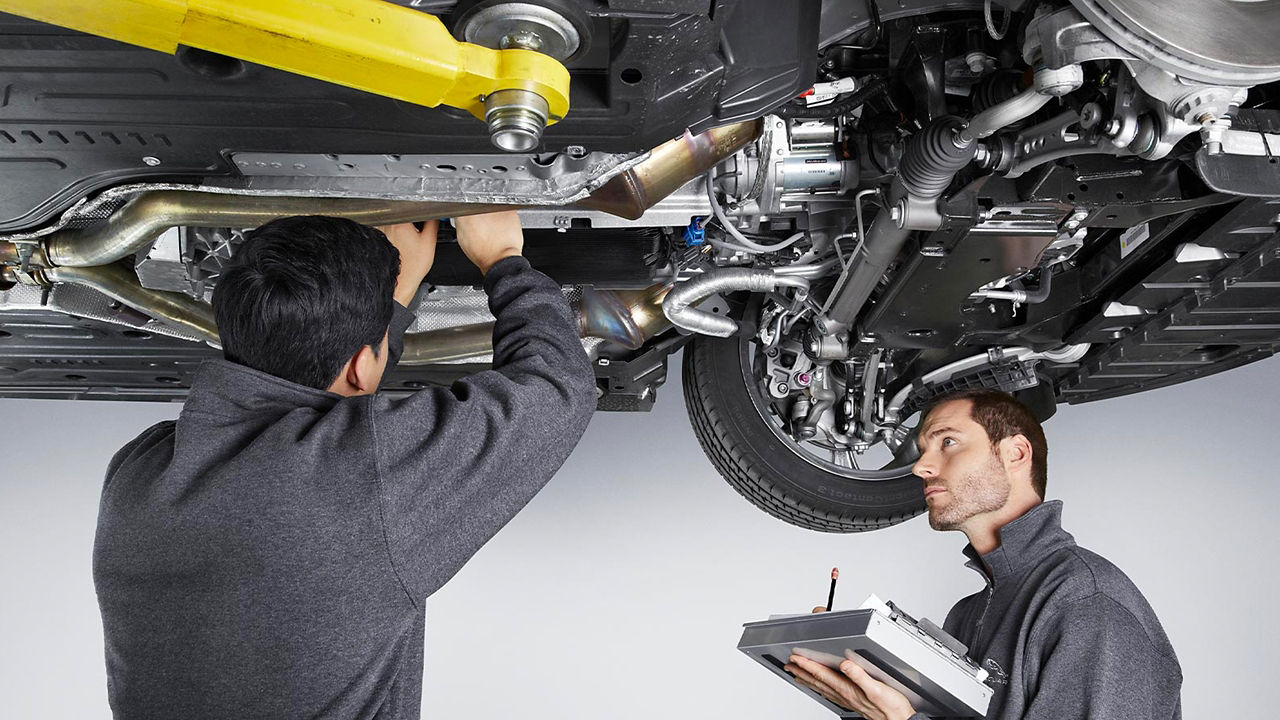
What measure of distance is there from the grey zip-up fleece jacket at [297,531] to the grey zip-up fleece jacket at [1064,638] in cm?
95

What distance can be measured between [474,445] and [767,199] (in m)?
0.97

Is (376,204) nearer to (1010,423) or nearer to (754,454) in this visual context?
(1010,423)

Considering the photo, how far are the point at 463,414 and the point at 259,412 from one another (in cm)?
27

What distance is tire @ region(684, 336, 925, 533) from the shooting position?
2957mm

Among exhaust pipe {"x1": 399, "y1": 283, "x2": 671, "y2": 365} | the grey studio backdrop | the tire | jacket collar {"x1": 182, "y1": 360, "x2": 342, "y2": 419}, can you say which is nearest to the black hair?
jacket collar {"x1": 182, "y1": 360, "x2": 342, "y2": 419}

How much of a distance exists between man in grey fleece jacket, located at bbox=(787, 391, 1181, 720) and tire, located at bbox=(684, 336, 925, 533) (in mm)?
690

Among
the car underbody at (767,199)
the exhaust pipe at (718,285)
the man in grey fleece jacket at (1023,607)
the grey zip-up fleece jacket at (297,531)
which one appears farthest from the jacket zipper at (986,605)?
the grey zip-up fleece jacket at (297,531)

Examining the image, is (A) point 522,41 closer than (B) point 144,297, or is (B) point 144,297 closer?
(A) point 522,41

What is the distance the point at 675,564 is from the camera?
13.5 feet

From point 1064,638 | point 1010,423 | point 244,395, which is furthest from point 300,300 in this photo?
point 1010,423

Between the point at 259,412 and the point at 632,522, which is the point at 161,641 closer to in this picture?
the point at 259,412

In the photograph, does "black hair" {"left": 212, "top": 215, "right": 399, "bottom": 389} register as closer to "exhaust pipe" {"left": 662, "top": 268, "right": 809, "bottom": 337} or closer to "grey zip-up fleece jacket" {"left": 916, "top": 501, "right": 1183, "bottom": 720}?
"exhaust pipe" {"left": 662, "top": 268, "right": 809, "bottom": 337}

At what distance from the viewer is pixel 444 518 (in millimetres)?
1351

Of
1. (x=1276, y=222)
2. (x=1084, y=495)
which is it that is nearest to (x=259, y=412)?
(x=1276, y=222)
